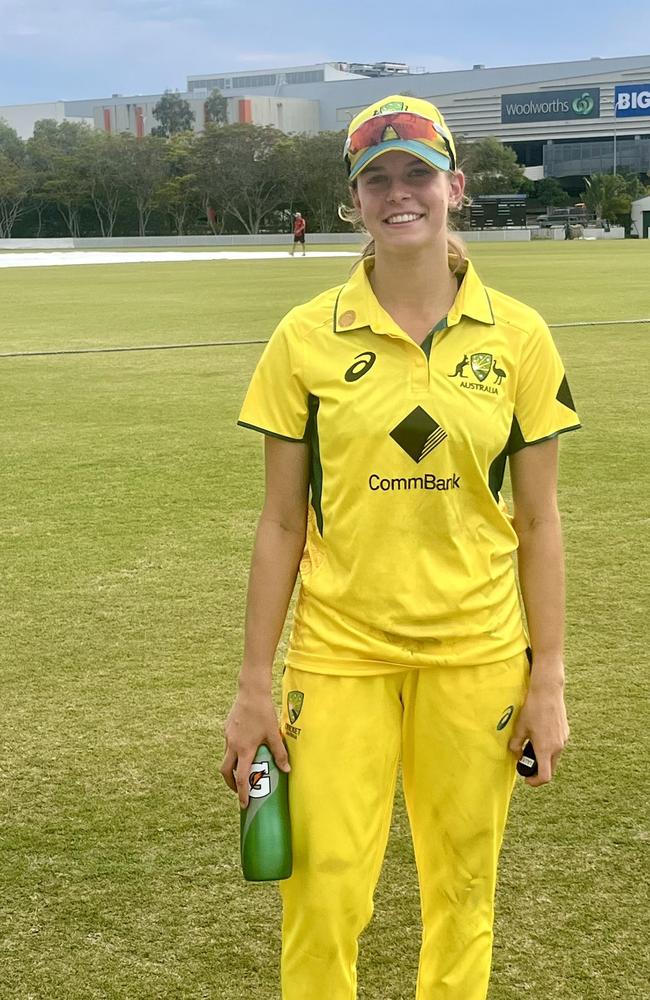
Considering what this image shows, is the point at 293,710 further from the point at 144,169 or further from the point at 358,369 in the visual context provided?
the point at 144,169

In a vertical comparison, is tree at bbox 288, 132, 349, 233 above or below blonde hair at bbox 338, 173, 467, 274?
above

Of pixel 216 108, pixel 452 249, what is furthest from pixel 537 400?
pixel 216 108

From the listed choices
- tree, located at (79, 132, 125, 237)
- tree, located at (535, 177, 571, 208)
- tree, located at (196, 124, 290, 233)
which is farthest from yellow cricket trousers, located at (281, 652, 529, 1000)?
tree, located at (535, 177, 571, 208)

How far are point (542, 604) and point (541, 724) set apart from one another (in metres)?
0.22

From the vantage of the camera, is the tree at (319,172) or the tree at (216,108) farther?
the tree at (216,108)

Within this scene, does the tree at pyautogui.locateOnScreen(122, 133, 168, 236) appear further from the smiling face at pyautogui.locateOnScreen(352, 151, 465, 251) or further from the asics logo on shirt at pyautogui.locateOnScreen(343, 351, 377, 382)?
the asics logo on shirt at pyautogui.locateOnScreen(343, 351, 377, 382)

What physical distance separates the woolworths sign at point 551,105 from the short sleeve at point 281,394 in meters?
113

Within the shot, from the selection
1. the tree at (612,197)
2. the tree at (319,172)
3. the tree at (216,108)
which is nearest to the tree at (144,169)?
the tree at (319,172)

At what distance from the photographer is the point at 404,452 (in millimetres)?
2182

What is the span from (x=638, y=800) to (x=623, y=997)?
933 mm

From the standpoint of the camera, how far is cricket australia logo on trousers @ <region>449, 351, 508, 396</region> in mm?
2213

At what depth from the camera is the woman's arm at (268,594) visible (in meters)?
2.27

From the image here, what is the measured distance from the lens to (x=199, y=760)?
3.87m

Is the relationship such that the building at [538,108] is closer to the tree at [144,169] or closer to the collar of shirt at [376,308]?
the tree at [144,169]
